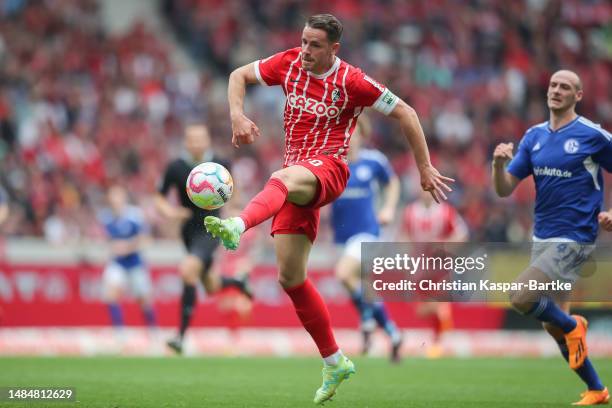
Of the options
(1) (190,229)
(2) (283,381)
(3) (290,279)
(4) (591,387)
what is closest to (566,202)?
(4) (591,387)

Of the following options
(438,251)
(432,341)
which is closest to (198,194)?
(438,251)

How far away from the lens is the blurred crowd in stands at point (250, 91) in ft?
65.5

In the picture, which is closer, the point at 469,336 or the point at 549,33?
the point at 469,336

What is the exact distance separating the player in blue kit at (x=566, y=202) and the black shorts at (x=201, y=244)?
484 centimetres

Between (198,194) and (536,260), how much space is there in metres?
3.05

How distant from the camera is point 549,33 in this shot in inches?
968

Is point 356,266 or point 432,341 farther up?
point 356,266

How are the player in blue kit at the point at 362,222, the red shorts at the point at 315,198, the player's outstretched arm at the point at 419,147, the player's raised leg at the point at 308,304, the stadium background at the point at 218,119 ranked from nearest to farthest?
the red shorts at the point at 315,198 < the player's outstretched arm at the point at 419,147 < the player's raised leg at the point at 308,304 < the player in blue kit at the point at 362,222 < the stadium background at the point at 218,119

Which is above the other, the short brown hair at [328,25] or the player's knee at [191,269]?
the short brown hair at [328,25]

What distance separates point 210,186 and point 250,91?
1636 centimetres

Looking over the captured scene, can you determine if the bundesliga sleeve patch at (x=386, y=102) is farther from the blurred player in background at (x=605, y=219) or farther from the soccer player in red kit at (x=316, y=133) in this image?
the blurred player in background at (x=605, y=219)

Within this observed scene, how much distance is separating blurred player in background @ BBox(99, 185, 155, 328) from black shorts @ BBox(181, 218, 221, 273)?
4.21m

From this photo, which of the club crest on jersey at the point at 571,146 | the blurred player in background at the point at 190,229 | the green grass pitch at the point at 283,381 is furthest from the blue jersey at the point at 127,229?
the club crest on jersey at the point at 571,146

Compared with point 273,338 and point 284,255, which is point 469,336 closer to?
point 273,338
